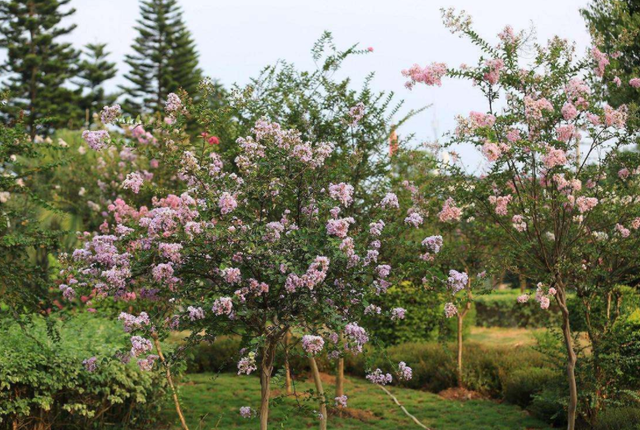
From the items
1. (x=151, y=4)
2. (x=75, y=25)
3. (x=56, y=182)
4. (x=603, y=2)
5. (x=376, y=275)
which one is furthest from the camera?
(x=151, y=4)

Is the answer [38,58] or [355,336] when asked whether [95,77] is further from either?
[355,336]

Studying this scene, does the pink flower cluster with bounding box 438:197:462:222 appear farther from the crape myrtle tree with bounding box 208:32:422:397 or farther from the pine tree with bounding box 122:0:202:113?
the pine tree with bounding box 122:0:202:113

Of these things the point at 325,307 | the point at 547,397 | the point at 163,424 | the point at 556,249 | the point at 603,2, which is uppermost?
the point at 603,2

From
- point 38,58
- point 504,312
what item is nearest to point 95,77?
point 38,58

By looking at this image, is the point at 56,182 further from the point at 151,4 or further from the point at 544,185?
the point at 151,4

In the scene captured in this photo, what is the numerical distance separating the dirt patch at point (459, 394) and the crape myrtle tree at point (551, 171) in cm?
327

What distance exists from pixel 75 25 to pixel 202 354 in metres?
22.0

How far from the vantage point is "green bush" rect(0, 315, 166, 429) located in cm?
599

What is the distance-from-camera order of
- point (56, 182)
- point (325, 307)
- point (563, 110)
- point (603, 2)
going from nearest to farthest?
1. point (325, 307)
2. point (563, 110)
3. point (603, 2)
4. point (56, 182)

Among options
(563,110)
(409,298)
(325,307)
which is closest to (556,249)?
(563,110)

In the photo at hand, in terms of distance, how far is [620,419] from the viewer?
6.30m

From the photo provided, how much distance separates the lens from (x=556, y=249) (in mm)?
5836

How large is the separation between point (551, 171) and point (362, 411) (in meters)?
4.02

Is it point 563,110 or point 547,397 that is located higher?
point 563,110
